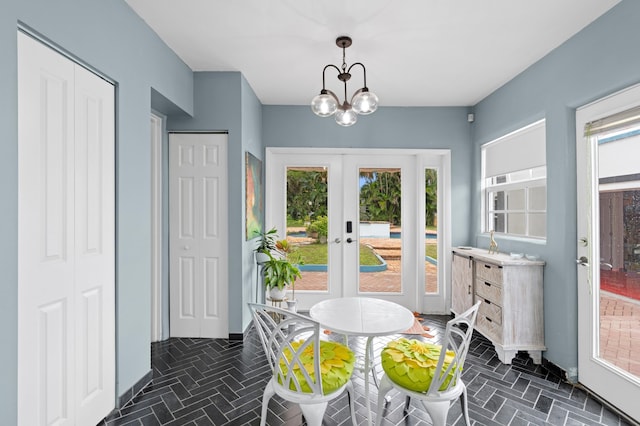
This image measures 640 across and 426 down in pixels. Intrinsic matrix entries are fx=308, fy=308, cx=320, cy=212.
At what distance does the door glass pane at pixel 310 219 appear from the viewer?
13.6 feet

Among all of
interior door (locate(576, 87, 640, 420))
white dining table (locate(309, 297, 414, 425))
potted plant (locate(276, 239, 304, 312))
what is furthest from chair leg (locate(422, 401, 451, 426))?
potted plant (locate(276, 239, 304, 312))

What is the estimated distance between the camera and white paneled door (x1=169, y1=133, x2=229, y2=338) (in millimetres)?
3188

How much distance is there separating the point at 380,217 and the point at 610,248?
233 cm

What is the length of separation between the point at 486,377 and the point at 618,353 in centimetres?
88

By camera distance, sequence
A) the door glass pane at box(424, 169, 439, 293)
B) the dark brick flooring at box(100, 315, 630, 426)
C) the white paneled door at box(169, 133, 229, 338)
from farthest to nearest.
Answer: the door glass pane at box(424, 169, 439, 293) → the white paneled door at box(169, 133, 229, 338) → the dark brick flooring at box(100, 315, 630, 426)

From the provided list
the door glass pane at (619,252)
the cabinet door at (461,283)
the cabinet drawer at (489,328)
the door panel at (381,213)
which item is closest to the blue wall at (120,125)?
the door panel at (381,213)

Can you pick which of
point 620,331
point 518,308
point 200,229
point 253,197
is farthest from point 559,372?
point 200,229

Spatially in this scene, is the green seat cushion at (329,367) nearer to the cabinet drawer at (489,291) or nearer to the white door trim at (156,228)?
the cabinet drawer at (489,291)

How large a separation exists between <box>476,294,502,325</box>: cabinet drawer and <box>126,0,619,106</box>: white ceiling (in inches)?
89.4

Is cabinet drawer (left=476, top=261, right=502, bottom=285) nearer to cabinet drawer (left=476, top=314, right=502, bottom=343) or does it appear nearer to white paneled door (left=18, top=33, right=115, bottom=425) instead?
cabinet drawer (left=476, top=314, right=502, bottom=343)

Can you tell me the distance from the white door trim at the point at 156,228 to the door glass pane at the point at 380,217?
2.41 metres

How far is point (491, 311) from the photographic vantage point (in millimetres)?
2902

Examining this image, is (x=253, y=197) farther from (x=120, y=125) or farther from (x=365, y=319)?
(x=365, y=319)

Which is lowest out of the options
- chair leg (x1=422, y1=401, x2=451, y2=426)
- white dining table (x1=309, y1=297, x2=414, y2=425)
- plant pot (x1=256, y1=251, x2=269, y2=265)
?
chair leg (x1=422, y1=401, x2=451, y2=426)
